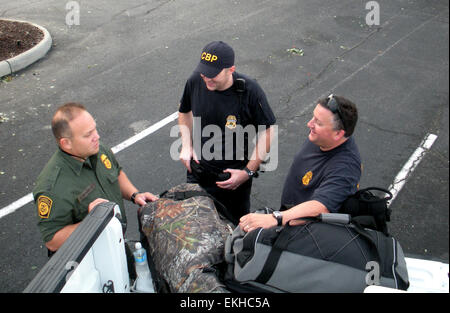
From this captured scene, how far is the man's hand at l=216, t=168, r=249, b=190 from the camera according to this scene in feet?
11.1

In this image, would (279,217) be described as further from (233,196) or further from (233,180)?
(233,196)

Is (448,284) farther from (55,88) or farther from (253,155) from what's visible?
(55,88)

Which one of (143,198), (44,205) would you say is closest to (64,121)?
(44,205)

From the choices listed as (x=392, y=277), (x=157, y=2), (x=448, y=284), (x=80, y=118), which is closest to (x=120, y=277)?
(x=80, y=118)

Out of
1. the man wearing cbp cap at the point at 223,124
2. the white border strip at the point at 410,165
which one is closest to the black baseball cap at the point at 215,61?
the man wearing cbp cap at the point at 223,124

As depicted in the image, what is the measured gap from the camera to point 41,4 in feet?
34.7

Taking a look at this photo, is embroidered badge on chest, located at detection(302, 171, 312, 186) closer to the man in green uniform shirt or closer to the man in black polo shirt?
the man in black polo shirt

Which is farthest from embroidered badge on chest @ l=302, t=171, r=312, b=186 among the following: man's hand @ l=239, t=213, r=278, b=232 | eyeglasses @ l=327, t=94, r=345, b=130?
man's hand @ l=239, t=213, r=278, b=232

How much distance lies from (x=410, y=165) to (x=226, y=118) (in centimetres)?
332

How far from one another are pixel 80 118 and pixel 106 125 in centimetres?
366

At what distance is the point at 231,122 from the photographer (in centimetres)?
333

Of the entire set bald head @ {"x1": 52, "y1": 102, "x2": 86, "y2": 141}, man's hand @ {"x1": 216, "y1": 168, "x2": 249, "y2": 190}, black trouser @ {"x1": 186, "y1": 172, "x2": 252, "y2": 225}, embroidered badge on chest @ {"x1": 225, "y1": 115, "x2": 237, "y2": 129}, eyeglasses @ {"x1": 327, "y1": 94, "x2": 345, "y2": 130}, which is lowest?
black trouser @ {"x1": 186, "y1": 172, "x2": 252, "y2": 225}

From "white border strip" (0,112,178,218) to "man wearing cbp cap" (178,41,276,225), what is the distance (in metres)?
2.24

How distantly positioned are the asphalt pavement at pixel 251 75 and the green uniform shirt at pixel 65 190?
1.74 m
